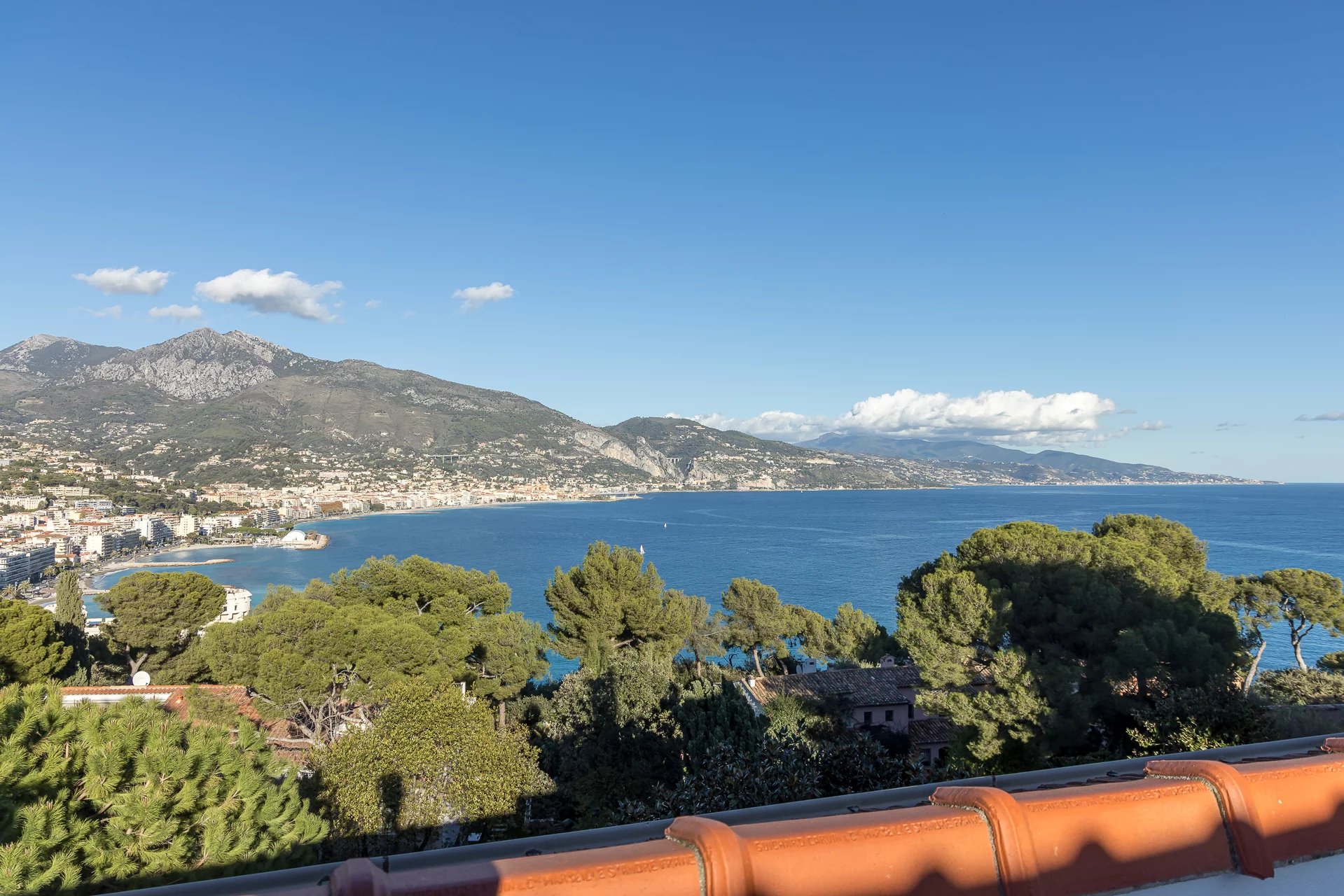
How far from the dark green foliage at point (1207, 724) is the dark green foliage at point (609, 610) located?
35.3ft

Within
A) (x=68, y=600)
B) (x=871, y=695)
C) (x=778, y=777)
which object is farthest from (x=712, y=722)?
(x=68, y=600)

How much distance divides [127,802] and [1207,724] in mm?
8096

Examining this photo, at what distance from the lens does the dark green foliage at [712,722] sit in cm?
873

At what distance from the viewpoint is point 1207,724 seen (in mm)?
6039

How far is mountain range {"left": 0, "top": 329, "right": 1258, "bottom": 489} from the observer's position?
12812 cm

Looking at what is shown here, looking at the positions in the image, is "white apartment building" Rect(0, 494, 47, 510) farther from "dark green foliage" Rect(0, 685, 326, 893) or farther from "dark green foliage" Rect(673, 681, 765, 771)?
"dark green foliage" Rect(0, 685, 326, 893)

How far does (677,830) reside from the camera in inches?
75.2

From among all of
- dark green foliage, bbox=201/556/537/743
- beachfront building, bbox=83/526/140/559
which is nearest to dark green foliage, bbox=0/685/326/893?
dark green foliage, bbox=201/556/537/743

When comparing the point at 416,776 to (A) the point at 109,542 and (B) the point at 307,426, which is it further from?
(B) the point at 307,426

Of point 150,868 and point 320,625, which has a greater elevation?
point 150,868

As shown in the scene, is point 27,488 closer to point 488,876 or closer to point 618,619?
point 618,619

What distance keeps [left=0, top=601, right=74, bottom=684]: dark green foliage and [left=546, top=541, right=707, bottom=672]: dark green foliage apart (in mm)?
9159

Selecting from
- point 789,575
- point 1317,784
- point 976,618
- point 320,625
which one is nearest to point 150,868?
point 1317,784

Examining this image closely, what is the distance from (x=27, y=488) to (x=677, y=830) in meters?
122
